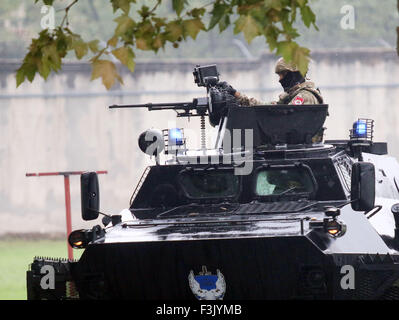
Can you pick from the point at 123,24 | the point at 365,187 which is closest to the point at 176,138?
the point at 365,187

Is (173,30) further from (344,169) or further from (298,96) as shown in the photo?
(298,96)

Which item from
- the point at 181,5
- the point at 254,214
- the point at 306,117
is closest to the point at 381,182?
the point at 306,117

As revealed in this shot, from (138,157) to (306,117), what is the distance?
38.7ft

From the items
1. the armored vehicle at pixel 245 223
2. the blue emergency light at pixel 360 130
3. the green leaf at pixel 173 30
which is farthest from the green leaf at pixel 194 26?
the blue emergency light at pixel 360 130

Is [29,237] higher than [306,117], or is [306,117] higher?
[306,117]

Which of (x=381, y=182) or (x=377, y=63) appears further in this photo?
(x=377, y=63)

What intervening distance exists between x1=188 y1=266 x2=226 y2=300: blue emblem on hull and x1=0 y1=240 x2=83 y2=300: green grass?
5971 millimetres

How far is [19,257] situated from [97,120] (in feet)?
12.1

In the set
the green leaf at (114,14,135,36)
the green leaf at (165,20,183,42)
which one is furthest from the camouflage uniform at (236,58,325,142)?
the green leaf at (114,14,135,36)

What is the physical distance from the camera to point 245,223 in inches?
440

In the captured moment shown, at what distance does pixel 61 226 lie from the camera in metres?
23.8
